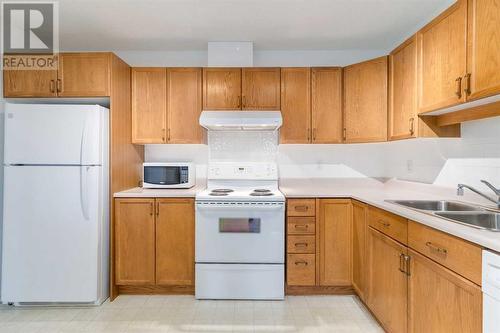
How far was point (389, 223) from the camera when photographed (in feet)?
6.27

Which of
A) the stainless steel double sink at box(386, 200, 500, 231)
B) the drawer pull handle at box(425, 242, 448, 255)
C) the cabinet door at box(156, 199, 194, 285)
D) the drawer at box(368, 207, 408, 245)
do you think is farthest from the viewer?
the cabinet door at box(156, 199, 194, 285)

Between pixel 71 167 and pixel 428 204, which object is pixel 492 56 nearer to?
pixel 428 204

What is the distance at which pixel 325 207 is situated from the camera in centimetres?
260

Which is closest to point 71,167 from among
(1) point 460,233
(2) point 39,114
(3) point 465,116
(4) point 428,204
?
(2) point 39,114

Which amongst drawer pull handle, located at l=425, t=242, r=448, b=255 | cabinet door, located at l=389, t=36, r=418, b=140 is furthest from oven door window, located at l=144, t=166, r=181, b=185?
drawer pull handle, located at l=425, t=242, r=448, b=255

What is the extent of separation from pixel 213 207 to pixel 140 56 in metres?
1.91

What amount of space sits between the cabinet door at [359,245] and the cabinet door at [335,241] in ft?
0.16

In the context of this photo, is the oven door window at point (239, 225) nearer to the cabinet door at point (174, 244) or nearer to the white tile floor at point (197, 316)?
the cabinet door at point (174, 244)

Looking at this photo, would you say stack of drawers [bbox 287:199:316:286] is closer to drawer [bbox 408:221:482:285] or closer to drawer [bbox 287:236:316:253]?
drawer [bbox 287:236:316:253]

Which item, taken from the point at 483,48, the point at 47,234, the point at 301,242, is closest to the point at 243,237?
the point at 301,242

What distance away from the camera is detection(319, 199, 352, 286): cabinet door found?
2.60 m

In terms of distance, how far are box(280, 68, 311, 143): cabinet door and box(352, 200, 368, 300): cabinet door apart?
33.4 inches

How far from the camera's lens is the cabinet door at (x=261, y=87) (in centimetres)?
Answer: 291

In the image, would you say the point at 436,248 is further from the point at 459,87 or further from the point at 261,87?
the point at 261,87
